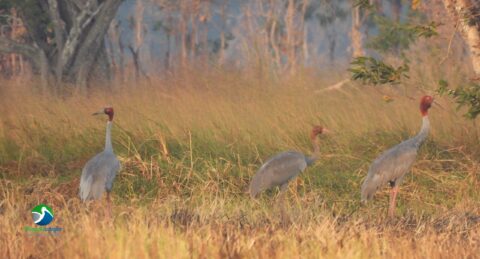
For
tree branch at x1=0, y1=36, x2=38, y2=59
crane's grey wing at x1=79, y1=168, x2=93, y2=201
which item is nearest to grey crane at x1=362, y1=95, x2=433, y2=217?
crane's grey wing at x1=79, y1=168, x2=93, y2=201

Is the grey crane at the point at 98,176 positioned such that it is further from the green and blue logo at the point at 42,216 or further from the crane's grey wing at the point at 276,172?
the crane's grey wing at the point at 276,172

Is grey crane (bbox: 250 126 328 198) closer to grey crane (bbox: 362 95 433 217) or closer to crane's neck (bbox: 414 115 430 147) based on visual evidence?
grey crane (bbox: 362 95 433 217)

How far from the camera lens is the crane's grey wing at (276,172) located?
770 cm

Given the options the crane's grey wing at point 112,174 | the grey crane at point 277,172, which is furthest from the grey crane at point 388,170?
the crane's grey wing at point 112,174

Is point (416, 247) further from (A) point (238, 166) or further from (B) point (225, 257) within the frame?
(A) point (238, 166)

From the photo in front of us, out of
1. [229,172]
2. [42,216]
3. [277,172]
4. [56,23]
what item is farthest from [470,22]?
[56,23]

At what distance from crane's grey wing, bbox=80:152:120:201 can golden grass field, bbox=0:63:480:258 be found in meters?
0.18

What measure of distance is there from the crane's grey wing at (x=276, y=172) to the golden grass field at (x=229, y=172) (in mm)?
218

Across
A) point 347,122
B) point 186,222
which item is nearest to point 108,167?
point 186,222

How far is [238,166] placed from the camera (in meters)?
9.96

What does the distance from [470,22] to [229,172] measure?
2.74m

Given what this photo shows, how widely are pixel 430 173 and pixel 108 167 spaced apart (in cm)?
327

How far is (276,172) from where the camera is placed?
25.3ft

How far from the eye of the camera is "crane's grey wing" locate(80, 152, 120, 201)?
7383mm
